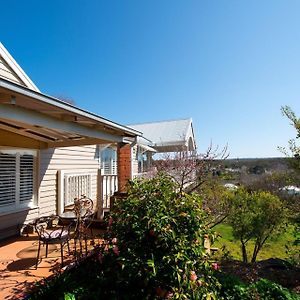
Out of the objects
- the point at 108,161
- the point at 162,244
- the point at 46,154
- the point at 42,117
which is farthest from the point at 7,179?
the point at 108,161

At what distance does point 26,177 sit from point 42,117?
3.54 m

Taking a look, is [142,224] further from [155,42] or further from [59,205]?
[155,42]

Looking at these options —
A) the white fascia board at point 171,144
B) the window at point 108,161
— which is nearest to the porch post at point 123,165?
the window at point 108,161

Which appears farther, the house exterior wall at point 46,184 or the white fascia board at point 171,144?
the white fascia board at point 171,144

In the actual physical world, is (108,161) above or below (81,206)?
above


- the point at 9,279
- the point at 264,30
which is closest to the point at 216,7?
the point at 264,30

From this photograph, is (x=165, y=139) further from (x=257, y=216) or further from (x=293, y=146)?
(x=293, y=146)

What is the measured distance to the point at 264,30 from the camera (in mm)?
8297

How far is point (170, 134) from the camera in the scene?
20.2 metres

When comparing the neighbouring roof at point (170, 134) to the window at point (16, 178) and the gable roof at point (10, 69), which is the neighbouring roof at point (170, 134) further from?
the window at point (16, 178)

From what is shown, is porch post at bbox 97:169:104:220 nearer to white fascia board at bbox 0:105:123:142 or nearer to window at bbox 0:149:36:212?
window at bbox 0:149:36:212

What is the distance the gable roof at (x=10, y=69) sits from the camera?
7.12 m

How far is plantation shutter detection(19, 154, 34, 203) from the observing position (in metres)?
7.10

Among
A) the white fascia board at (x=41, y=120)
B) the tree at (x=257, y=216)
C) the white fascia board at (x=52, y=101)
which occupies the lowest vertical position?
the tree at (x=257, y=216)
